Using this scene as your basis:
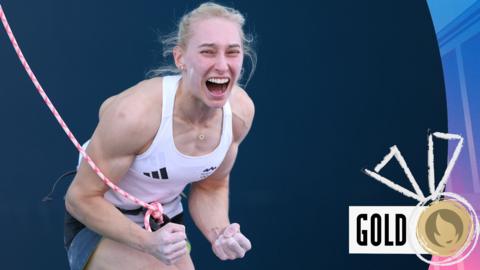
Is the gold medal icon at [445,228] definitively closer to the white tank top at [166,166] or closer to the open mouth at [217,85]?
the white tank top at [166,166]

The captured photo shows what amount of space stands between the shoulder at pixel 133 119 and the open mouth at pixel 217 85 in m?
0.14

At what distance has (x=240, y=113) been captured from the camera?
7.56ft

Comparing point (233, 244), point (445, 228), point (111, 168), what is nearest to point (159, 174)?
point (111, 168)

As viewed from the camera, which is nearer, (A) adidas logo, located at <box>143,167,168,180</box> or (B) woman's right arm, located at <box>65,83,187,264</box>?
(B) woman's right arm, located at <box>65,83,187,264</box>

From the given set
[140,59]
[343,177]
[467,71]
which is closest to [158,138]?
[140,59]

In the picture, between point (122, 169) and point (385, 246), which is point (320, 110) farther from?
point (122, 169)

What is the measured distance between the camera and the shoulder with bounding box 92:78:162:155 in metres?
2.01

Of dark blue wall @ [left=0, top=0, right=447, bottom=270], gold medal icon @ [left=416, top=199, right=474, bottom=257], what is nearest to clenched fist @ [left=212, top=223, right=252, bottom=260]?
dark blue wall @ [left=0, top=0, right=447, bottom=270]

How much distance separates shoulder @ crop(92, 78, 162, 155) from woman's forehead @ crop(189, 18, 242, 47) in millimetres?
194

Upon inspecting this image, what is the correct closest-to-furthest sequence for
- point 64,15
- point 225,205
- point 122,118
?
point 122,118
point 225,205
point 64,15

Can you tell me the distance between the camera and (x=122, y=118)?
2002mm

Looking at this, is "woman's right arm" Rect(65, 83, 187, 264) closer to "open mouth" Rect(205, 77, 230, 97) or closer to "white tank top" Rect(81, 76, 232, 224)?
"white tank top" Rect(81, 76, 232, 224)

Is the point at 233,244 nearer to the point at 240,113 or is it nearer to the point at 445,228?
the point at 240,113

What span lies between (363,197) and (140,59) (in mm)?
1233
